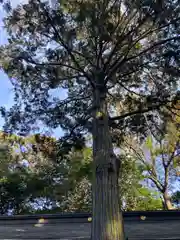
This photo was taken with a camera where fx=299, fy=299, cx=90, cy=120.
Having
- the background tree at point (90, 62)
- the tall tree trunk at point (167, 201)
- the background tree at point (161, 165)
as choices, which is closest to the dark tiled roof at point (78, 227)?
the background tree at point (90, 62)

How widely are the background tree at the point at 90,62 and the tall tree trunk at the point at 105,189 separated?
0.03 metres

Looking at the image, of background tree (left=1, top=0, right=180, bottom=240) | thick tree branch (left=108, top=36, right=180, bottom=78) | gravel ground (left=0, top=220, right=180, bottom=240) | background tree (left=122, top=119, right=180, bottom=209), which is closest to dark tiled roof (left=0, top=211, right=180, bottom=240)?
gravel ground (left=0, top=220, right=180, bottom=240)

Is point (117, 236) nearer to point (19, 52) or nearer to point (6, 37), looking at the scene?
point (19, 52)

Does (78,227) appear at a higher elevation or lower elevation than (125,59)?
lower

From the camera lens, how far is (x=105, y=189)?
3408 millimetres

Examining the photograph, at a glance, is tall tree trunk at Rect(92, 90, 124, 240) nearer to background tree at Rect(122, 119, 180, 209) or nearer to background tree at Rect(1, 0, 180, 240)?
background tree at Rect(1, 0, 180, 240)

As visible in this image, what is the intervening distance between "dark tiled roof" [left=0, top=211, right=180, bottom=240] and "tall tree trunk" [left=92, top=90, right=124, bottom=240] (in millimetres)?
920

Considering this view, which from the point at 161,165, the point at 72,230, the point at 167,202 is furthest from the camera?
the point at 161,165

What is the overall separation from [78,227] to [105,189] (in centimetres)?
209

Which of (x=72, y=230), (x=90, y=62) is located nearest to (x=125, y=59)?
(x=90, y=62)

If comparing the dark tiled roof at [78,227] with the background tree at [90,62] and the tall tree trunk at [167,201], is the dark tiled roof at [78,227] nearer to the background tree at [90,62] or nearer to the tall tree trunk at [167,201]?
the background tree at [90,62]

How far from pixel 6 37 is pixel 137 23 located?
2.52 meters

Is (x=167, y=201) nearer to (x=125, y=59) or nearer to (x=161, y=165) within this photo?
(x=161, y=165)

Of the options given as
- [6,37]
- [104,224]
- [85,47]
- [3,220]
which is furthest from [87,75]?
[3,220]
